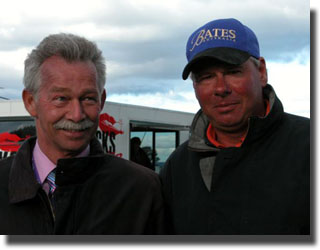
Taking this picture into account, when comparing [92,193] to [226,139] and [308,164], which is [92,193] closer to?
[226,139]

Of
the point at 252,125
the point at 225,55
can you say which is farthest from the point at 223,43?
the point at 252,125

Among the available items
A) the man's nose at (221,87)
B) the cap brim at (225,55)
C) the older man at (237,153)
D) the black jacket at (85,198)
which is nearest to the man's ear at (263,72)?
the older man at (237,153)

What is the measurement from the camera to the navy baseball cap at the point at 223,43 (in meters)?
1.96

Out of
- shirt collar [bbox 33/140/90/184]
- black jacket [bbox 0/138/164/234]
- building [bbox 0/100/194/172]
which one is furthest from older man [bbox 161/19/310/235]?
building [bbox 0/100/194/172]

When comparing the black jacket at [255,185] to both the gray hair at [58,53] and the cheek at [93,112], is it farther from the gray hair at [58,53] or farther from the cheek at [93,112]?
the gray hair at [58,53]

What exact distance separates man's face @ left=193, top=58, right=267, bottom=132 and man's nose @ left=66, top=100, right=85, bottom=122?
0.63 meters

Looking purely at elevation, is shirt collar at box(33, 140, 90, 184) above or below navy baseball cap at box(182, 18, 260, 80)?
below

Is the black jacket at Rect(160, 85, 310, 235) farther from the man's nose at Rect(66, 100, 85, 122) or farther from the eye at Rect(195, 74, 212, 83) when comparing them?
the man's nose at Rect(66, 100, 85, 122)

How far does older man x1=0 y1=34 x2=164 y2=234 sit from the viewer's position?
1.86 metres

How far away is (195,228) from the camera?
1.90m

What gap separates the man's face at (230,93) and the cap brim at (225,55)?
43 millimetres

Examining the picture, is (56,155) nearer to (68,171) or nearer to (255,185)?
(68,171)

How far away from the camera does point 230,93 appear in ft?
6.40

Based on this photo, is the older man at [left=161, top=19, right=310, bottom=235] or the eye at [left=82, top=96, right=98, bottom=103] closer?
the older man at [left=161, top=19, right=310, bottom=235]
